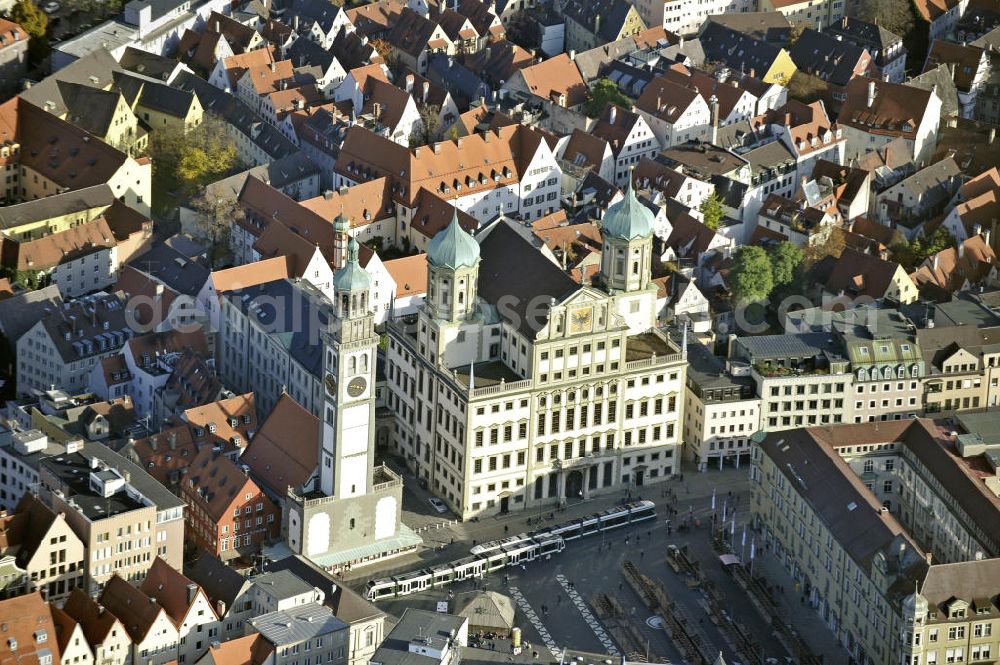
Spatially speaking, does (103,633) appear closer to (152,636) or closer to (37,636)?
(152,636)

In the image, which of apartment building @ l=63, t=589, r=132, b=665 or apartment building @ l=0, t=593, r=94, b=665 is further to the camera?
apartment building @ l=63, t=589, r=132, b=665

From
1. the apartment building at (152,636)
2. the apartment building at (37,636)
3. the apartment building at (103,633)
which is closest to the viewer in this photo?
the apartment building at (37,636)

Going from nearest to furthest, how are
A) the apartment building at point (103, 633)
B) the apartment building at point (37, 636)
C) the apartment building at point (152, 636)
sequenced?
the apartment building at point (37, 636) → the apartment building at point (103, 633) → the apartment building at point (152, 636)

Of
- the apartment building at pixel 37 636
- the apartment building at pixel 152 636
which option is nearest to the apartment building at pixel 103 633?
the apartment building at pixel 152 636

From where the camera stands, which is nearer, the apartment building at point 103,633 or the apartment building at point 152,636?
the apartment building at point 103,633

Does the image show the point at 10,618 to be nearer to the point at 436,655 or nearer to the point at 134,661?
the point at 134,661

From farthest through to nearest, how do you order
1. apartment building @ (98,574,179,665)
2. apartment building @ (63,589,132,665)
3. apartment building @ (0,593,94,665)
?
apartment building @ (98,574,179,665)
apartment building @ (63,589,132,665)
apartment building @ (0,593,94,665)

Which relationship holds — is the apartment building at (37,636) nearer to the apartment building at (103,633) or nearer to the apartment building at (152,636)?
the apartment building at (103,633)

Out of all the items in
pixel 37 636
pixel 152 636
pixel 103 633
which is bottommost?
pixel 152 636

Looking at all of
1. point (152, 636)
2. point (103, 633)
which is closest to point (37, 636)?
point (103, 633)


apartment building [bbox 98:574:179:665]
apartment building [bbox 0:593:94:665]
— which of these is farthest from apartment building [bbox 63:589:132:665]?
apartment building [bbox 0:593:94:665]

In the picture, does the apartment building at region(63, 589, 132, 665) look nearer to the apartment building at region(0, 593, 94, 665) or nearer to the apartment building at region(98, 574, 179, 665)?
the apartment building at region(98, 574, 179, 665)

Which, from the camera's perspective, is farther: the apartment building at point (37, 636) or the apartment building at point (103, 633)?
the apartment building at point (103, 633)
